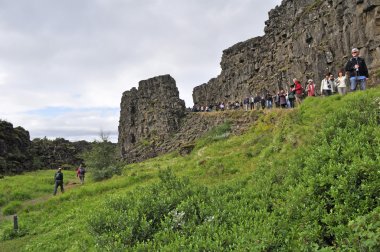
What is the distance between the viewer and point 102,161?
35.8 meters

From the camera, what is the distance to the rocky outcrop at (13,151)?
4922 cm

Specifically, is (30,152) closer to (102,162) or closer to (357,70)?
(102,162)

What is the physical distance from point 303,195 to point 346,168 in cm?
134

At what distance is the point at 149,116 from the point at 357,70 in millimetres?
47940

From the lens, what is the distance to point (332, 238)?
7371mm

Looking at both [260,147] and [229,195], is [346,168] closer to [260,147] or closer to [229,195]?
[229,195]

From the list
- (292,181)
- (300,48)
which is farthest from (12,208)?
(300,48)

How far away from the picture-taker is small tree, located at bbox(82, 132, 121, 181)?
3450 cm

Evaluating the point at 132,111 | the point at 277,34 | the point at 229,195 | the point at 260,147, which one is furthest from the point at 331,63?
the point at 132,111

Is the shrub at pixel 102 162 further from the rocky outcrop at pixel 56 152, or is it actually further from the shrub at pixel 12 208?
the rocky outcrop at pixel 56 152

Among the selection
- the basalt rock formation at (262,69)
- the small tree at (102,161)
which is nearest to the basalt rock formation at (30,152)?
the basalt rock formation at (262,69)

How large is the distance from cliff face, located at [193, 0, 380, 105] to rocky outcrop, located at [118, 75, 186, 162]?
39.8 ft

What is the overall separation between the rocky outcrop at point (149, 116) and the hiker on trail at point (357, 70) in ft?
126

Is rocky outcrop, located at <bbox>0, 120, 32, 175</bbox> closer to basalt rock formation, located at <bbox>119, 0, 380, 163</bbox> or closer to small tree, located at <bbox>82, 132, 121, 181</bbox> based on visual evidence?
basalt rock formation, located at <bbox>119, 0, 380, 163</bbox>
